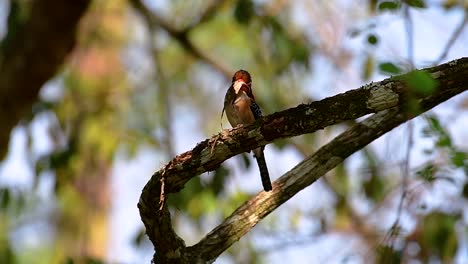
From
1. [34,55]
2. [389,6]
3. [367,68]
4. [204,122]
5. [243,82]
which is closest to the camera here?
[389,6]

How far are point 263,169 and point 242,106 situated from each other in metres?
0.35

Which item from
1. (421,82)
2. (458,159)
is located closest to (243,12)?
(458,159)

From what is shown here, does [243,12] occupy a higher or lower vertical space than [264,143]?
higher

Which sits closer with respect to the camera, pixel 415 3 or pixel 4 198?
pixel 415 3

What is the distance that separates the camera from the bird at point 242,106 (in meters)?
3.78

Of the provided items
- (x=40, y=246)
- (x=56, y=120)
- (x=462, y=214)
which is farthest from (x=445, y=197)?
(x=40, y=246)

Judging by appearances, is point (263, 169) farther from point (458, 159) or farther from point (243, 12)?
point (243, 12)

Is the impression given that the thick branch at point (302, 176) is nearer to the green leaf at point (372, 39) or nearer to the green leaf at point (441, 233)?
the green leaf at point (372, 39)

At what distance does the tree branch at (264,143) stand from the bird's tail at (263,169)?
0.04 meters

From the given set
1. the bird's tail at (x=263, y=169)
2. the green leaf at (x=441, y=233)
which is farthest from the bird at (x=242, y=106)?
the green leaf at (x=441, y=233)

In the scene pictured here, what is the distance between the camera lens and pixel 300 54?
249 inches

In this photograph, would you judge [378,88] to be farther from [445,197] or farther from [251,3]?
[251,3]

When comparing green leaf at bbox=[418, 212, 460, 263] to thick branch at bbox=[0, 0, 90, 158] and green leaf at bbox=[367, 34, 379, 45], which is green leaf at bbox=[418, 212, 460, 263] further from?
thick branch at bbox=[0, 0, 90, 158]

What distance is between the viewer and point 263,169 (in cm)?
397
